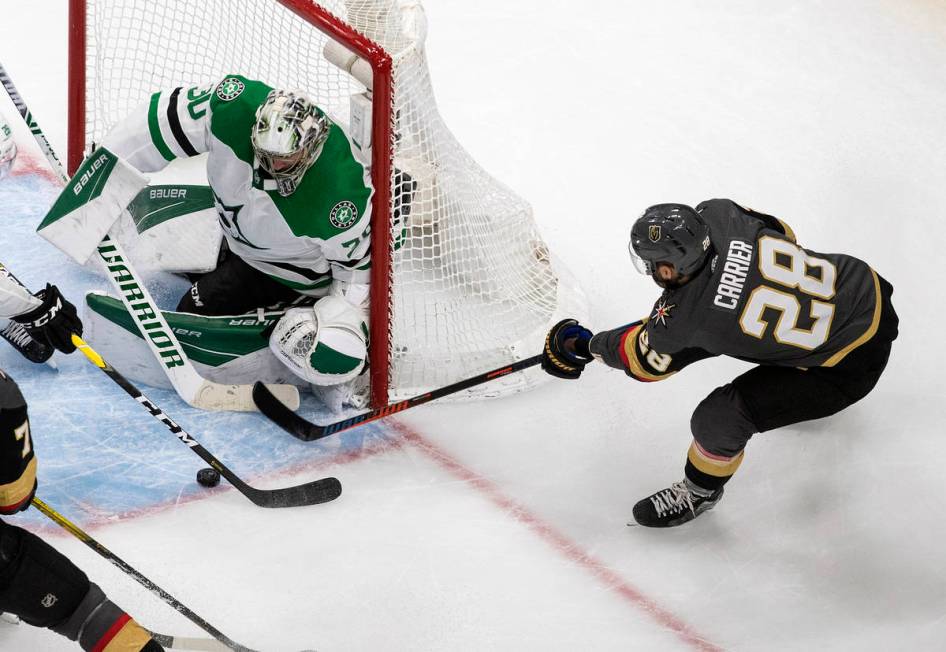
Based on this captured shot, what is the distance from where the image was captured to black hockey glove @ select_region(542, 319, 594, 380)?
2809 millimetres

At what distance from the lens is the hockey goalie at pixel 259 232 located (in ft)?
9.11

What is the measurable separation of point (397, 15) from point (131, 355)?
1.20 meters

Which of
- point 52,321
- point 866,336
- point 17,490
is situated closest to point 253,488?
point 52,321

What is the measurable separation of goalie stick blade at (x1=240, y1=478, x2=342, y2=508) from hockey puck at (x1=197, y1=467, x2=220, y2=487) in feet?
0.32

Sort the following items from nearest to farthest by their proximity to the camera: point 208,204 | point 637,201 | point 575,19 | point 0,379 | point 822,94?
point 0,379, point 208,204, point 637,201, point 822,94, point 575,19

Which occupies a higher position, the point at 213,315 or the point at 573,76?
the point at 573,76

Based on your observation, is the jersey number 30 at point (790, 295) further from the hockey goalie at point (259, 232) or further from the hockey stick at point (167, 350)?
the hockey stick at point (167, 350)

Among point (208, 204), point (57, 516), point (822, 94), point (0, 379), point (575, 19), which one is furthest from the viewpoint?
point (575, 19)

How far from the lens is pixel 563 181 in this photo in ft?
13.6

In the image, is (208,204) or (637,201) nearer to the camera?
(208,204)

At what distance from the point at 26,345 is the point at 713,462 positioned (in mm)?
1868

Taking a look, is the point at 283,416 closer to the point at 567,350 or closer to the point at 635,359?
the point at 567,350

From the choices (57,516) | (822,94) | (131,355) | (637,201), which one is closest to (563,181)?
(637,201)

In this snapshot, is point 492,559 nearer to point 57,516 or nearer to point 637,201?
point 57,516
